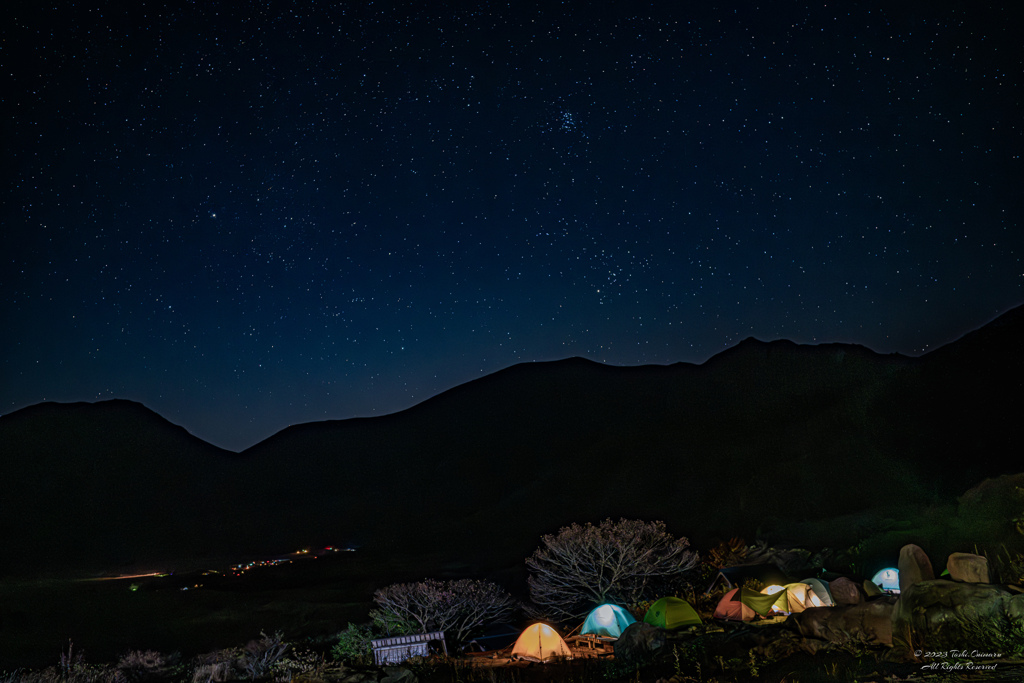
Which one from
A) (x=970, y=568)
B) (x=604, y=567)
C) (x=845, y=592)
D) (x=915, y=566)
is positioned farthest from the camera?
(x=604, y=567)

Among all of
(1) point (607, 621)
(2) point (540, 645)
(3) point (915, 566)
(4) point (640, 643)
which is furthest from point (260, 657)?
(3) point (915, 566)

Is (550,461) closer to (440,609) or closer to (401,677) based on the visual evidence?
(440,609)

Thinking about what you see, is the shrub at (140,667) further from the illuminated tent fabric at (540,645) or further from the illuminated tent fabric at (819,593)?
the illuminated tent fabric at (819,593)

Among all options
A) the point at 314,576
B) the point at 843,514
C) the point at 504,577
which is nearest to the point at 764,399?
the point at 843,514

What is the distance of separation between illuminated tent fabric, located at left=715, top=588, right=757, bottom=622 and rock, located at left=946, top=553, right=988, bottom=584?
24.3 feet

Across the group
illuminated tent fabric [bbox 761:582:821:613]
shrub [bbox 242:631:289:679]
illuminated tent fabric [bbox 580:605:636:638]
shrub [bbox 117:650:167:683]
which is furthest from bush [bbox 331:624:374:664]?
illuminated tent fabric [bbox 761:582:821:613]

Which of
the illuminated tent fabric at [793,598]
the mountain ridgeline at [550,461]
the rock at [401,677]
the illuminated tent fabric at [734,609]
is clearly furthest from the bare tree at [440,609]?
the mountain ridgeline at [550,461]

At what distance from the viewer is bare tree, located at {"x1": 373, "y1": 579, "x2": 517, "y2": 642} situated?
702 inches

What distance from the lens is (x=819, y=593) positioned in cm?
1748

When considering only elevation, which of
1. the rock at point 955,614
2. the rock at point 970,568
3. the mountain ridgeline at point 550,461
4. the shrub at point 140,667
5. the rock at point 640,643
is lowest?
the shrub at point 140,667

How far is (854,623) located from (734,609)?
6652mm

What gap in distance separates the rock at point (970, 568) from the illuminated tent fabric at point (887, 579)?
409 inches

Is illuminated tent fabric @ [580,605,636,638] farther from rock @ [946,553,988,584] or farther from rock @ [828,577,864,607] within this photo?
rock @ [946,553,988,584]

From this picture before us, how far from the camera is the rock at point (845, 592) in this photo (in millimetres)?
15508
